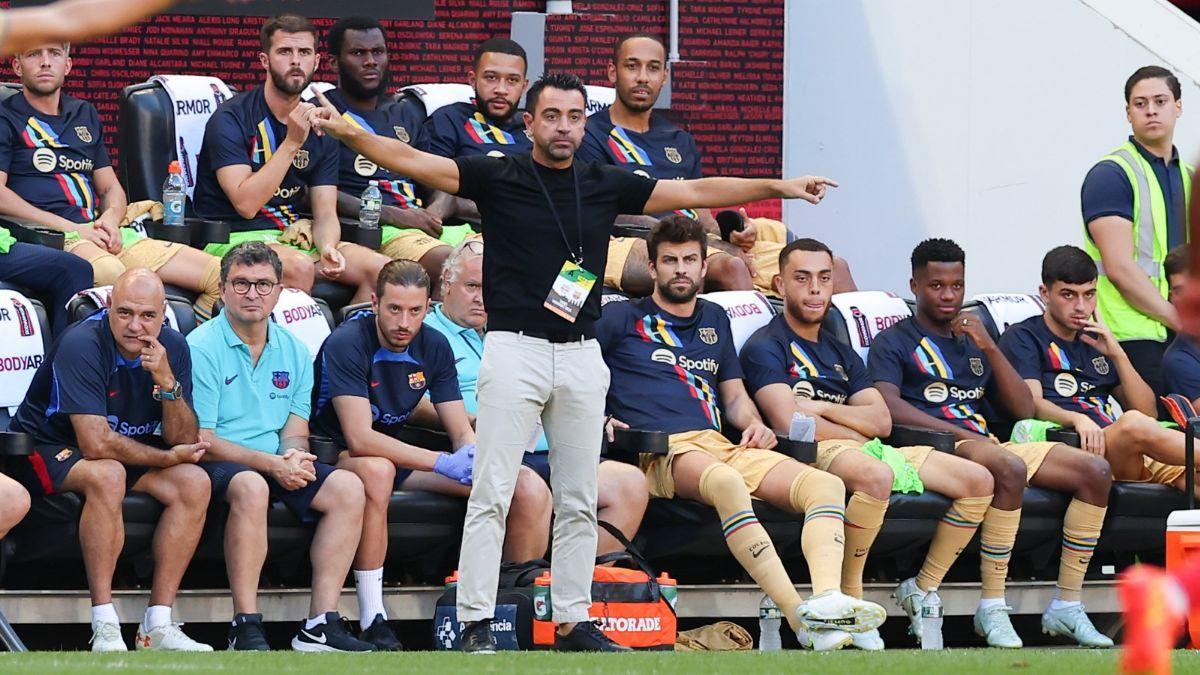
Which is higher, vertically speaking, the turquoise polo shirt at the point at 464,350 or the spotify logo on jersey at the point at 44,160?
the spotify logo on jersey at the point at 44,160

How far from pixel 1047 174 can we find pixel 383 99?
3.82 meters

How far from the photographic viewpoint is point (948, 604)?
26.3 ft

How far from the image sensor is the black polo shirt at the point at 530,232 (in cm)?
630

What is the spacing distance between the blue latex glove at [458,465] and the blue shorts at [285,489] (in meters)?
0.42

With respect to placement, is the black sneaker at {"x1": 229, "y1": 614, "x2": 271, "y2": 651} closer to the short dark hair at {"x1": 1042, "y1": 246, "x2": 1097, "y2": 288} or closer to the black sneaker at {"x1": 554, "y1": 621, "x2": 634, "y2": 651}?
the black sneaker at {"x1": 554, "y1": 621, "x2": 634, "y2": 651}

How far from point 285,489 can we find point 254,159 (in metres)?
2.01

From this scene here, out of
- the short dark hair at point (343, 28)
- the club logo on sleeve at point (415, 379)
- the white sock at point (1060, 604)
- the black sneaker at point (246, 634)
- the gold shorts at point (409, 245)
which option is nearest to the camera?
the black sneaker at point (246, 634)

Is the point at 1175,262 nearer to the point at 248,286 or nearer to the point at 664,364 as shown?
the point at 664,364

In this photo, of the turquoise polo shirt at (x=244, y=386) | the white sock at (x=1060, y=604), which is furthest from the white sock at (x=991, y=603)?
the turquoise polo shirt at (x=244, y=386)

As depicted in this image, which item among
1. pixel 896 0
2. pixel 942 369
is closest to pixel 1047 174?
pixel 896 0

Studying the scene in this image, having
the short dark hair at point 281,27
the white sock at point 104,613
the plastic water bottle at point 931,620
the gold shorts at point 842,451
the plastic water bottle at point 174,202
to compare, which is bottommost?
the plastic water bottle at point 931,620

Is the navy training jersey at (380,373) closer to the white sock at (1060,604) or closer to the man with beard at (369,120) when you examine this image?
the man with beard at (369,120)

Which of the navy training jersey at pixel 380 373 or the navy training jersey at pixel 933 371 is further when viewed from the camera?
the navy training jersey at pixel 933 371

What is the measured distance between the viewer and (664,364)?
7.77 metres
